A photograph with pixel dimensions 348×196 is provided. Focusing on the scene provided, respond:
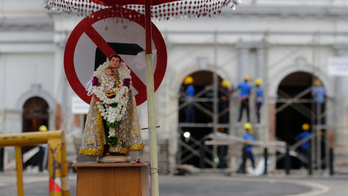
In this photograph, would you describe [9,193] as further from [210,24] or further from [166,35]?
[210,24]

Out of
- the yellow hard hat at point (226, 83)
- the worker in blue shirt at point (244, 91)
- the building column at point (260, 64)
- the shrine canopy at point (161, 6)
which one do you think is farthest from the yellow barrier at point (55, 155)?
the building column at point (260, 64)

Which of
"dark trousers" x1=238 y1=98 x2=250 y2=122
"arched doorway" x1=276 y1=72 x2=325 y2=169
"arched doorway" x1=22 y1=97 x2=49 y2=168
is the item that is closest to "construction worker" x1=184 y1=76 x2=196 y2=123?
"dark trousers" x1=238 y1=98 x2=250 y2=122

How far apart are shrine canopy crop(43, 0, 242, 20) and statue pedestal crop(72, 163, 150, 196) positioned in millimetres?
1743

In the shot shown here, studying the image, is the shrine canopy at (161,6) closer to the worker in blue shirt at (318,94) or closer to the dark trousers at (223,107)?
the dark trousers at (223,107)

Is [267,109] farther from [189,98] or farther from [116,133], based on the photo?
[116,133]

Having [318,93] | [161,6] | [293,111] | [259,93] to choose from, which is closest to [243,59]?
[259,93]

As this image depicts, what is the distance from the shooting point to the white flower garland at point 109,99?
196 inches

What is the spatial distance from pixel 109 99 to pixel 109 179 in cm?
79

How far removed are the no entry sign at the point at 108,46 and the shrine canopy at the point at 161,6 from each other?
0.29 m

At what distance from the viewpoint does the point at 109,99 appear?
4957 mm

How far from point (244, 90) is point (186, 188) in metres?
8.20

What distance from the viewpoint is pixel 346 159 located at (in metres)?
20.7

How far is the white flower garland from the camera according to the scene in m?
4.98

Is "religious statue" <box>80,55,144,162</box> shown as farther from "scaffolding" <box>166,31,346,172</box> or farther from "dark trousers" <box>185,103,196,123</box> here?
"dark trousers" <box>185,103,196,123</box>
